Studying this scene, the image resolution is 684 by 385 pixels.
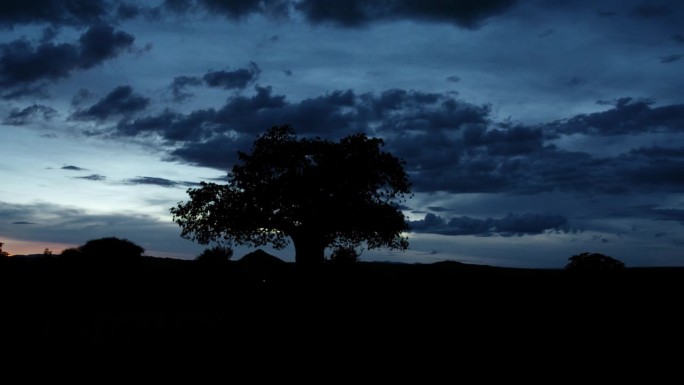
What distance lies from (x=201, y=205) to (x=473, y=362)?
28312 millimetres

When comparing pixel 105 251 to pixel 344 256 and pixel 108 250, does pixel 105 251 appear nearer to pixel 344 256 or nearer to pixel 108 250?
pixel 108 250

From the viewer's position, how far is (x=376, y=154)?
129 ft

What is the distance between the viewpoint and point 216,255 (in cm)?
4203

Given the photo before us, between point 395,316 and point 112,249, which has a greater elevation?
point 112,249

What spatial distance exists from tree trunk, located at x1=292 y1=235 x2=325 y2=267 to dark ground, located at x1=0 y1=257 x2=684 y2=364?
15.2 ft

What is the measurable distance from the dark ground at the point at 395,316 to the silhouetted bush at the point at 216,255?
6839 mm

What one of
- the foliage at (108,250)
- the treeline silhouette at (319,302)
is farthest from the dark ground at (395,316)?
the foliage at (108,250)

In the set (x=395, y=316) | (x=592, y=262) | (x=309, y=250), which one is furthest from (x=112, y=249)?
(x=592, y=262)

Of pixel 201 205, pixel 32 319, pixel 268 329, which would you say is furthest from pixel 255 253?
pixel 268 329

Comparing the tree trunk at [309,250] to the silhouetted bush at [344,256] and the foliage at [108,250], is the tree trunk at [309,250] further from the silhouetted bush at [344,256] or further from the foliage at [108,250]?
the foliage at [108,250]

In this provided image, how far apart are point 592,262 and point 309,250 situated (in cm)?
1858

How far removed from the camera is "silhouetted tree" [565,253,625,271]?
2792cm

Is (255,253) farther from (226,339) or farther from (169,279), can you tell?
(226,339)

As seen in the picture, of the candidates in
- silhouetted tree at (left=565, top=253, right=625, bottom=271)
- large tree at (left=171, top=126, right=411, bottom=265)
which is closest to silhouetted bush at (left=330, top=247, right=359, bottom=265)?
large tree at (left=171, top=126, right=411, bottom=265)
